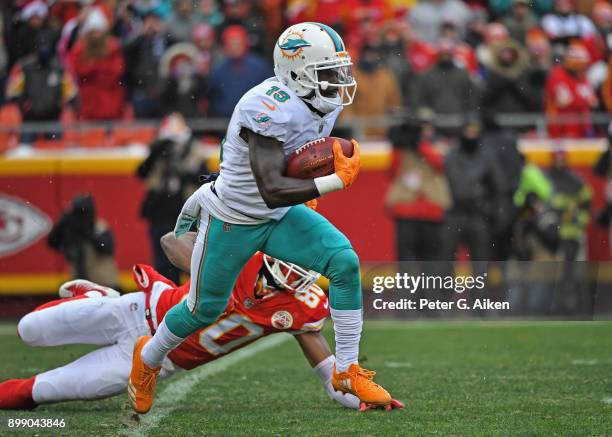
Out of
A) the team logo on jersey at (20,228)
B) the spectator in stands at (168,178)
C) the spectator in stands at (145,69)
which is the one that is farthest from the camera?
the spectator in stands at (145,69)

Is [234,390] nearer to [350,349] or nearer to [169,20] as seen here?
[350,349]

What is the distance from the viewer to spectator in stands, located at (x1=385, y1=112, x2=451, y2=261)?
31.0 feet

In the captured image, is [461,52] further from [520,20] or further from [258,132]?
[258,132]

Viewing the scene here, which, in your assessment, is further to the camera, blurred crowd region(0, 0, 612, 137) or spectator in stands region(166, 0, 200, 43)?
spectator in stands region(166, 0, 200, 43)

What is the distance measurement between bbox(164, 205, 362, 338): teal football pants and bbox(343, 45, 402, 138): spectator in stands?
5294 millimetres

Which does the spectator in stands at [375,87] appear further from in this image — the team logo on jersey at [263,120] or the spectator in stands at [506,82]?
the team logo on jersey at [263,120]

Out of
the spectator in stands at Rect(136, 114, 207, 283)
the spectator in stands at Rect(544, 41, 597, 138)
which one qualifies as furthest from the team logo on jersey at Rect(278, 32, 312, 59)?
→ the spectator in stands at Rect(544, 41, 597, 138)

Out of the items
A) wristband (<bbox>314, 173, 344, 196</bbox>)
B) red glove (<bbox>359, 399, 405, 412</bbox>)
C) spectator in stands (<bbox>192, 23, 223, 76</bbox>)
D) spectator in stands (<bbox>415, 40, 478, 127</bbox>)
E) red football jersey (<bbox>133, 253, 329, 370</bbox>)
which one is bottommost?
red glove (<bbox>359, 399, 405, 412</bbox>)

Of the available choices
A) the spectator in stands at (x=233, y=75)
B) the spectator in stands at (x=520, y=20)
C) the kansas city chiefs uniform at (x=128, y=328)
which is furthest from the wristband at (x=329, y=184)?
the spectator in stands at (x=520, y=20)

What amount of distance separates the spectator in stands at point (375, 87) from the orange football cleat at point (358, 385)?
5.39 m

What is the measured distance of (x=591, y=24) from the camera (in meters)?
10.7

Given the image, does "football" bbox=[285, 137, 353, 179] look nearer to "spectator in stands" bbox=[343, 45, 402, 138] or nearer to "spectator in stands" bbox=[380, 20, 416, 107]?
"spectator in stands" bbox=[343, 45, 402, 138]

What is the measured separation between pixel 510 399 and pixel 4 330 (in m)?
4.81

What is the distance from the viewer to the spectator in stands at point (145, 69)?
9992 millimetres
